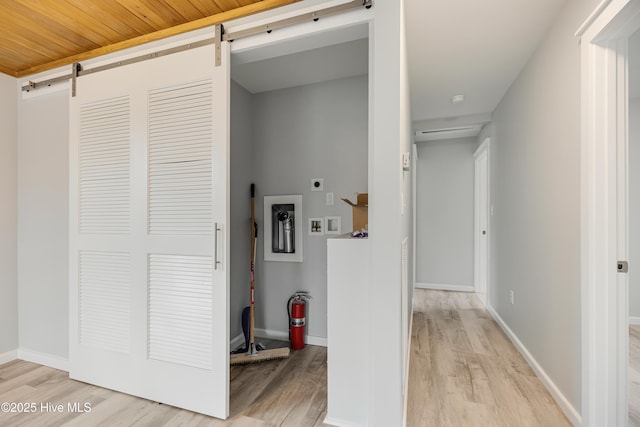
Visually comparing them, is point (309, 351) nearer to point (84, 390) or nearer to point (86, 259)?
point (84, 390)

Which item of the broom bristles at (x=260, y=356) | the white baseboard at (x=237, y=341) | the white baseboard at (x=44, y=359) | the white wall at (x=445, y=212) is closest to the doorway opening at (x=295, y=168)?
the white baseboard at (x=237, y=341)

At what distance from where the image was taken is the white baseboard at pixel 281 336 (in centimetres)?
289

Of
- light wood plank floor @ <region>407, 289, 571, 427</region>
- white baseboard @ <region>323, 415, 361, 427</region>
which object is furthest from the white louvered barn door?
light wood plank floor @ <region>407, 289, 571, 427</region>

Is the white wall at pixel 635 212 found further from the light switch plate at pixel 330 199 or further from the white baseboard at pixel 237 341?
the white baseboard at pixel 237 341

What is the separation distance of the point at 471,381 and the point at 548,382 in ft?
1.60

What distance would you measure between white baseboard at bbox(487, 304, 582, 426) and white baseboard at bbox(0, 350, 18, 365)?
413 cm

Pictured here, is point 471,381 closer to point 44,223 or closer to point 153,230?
point 153,230

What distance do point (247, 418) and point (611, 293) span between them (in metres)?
2.08

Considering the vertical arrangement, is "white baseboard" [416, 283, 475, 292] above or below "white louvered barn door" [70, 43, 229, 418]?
below

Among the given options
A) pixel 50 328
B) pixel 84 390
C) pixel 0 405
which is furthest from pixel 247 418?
pixel 50 328

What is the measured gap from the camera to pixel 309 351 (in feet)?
9.09

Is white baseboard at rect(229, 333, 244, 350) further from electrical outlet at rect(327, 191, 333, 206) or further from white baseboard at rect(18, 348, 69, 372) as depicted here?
electrical outlet at rect(327, 191, 333, 206)

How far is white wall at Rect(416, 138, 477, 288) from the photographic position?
5.02 m

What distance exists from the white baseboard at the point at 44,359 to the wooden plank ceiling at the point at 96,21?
2.34 m
